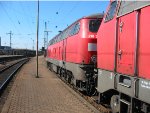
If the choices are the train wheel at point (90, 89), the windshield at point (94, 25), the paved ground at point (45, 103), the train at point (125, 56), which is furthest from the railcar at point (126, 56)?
the windshield at point (94, 25)

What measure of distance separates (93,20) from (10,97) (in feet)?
15.4

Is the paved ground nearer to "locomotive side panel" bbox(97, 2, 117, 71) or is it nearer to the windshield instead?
"locomotive side panel" bbox(97, 2, 117, 71)

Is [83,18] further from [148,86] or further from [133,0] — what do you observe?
[148,86]

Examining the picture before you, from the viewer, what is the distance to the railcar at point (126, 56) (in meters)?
6.96

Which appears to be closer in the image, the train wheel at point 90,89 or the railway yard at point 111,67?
the railway yard at point 111,67

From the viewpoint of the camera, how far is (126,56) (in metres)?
7.95

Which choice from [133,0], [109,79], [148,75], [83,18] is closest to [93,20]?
[83,18]

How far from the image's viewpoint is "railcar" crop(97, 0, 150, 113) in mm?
6957

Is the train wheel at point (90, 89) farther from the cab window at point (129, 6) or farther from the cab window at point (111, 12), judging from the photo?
the cab window at point (129, 6)

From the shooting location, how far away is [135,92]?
7258 mm

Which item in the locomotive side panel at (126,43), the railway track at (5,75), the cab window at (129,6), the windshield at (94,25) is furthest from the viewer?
the railway track at (5,75)

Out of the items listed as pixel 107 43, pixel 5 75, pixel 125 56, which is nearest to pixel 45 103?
pixel 107 43

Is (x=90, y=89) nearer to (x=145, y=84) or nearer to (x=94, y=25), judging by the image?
(x=94, y=25)

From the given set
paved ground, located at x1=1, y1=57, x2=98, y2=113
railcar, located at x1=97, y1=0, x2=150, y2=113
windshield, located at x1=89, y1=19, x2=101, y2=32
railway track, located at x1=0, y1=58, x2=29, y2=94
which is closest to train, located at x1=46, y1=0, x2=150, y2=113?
railcar, located at x1=97, y1=0, x2=150, y2=113
